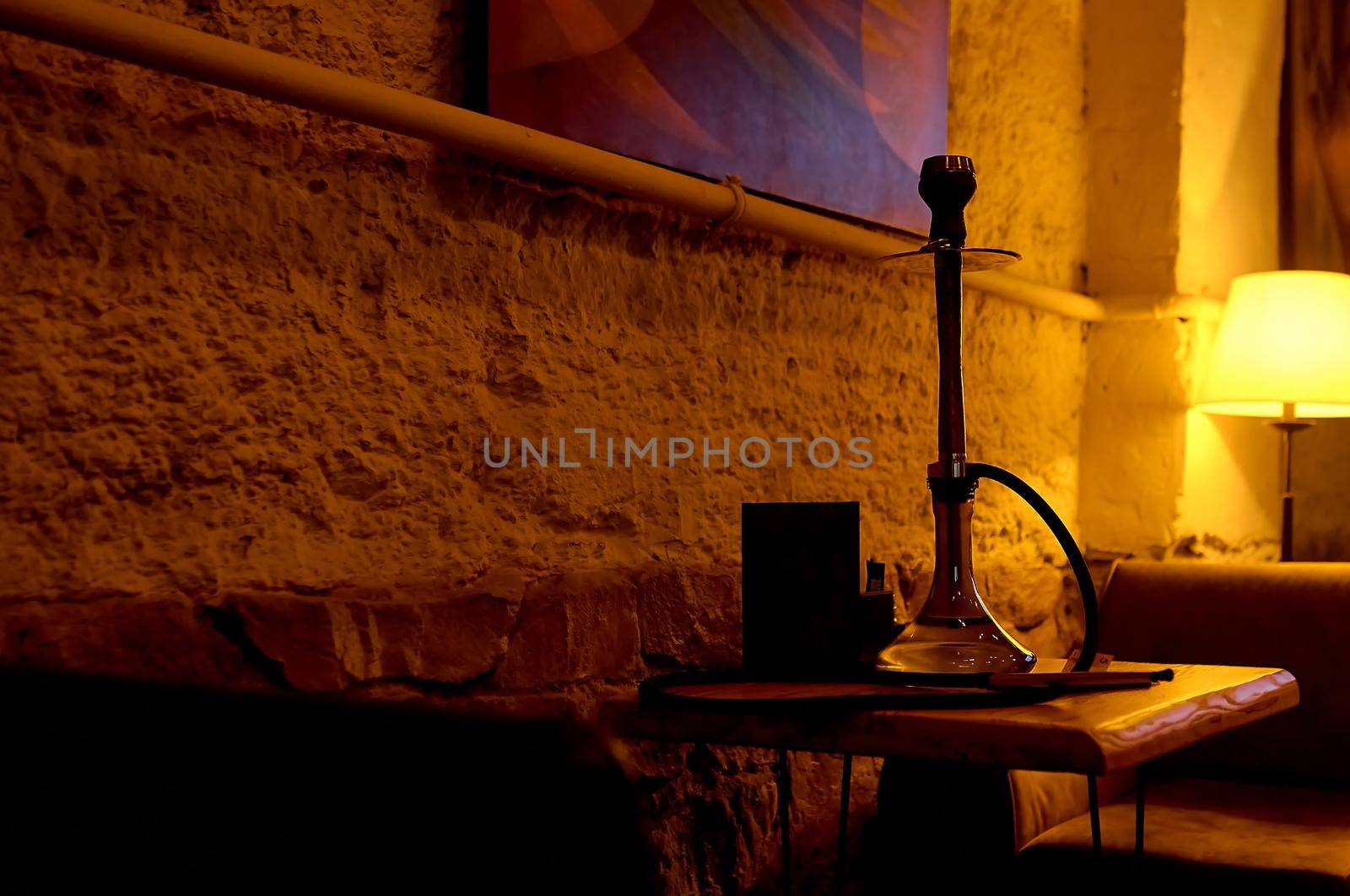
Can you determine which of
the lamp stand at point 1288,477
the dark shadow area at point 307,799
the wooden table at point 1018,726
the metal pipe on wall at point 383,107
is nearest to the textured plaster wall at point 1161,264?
the lamp stand at point 1288,477

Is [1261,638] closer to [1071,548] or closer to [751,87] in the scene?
[1071,548]

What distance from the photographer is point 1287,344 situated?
2584 mm

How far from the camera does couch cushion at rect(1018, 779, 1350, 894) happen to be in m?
1.62

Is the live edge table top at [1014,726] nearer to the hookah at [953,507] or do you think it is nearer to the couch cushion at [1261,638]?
the hookah at [953,507]

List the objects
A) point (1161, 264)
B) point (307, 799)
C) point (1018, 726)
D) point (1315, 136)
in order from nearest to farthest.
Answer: point (307, 799) < point (1018, 726) < point (1161, 264) < point (1315, 136)

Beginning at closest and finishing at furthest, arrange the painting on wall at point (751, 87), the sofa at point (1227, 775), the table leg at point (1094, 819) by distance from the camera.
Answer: the table leg at point (1094, 819) → the painting on wall at point (751, 87) → the sofa at point (1227, 775)

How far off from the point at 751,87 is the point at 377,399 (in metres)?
0.87

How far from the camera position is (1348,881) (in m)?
1.56

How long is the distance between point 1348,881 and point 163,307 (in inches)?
63.8

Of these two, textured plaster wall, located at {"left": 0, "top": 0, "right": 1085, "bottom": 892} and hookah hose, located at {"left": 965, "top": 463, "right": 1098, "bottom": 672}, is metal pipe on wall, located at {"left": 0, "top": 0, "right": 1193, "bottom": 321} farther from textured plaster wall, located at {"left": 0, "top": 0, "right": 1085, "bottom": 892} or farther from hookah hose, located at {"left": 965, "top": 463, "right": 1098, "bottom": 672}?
hookah hose, located at {"left": 965, "top": 463, "right": 1098, "bottom": 672}

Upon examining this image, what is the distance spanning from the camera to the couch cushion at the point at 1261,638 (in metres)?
2.04

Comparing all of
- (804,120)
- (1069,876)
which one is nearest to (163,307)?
(804,120)

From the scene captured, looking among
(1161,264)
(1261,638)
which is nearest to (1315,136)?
(1161,264)

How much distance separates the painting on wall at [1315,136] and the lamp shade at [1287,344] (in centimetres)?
71
